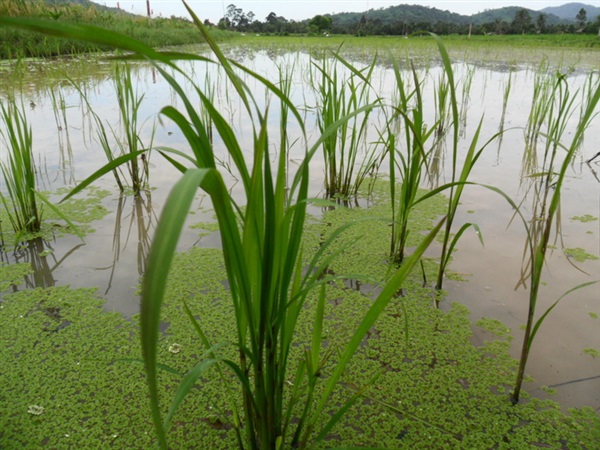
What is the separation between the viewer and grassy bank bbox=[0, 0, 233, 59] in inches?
201

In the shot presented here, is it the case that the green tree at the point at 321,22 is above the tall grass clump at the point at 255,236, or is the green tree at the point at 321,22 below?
above

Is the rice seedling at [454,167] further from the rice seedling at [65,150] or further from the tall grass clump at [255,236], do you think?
the rice seedling at [65,150]

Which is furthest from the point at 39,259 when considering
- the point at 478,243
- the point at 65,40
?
the point at 65,40

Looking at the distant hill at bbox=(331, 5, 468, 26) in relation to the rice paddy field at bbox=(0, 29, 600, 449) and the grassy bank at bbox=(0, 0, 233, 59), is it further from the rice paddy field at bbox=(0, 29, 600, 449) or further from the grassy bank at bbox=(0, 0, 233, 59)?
the rice paddy field at bbox=(0, 29, 600, 449)

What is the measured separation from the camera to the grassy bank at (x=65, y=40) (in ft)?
16.7

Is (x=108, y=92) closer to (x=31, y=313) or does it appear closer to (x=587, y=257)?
(x=31, y=313)

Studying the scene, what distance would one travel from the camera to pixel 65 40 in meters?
6.20

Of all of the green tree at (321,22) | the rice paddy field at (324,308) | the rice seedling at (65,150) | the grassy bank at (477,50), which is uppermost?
the green tree at (321,22)

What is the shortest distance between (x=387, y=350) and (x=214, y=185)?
0.84 metres

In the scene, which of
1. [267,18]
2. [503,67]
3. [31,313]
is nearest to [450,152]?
[31,313]

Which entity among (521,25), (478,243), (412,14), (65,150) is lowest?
(478,243)

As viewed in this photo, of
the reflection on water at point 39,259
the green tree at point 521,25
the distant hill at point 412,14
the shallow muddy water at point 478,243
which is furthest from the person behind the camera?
the distant hill at point 412,14

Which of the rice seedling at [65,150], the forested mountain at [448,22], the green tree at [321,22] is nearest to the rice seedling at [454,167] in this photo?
the forested mountain at [448,22]

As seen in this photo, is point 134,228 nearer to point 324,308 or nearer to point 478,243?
point 324,308
